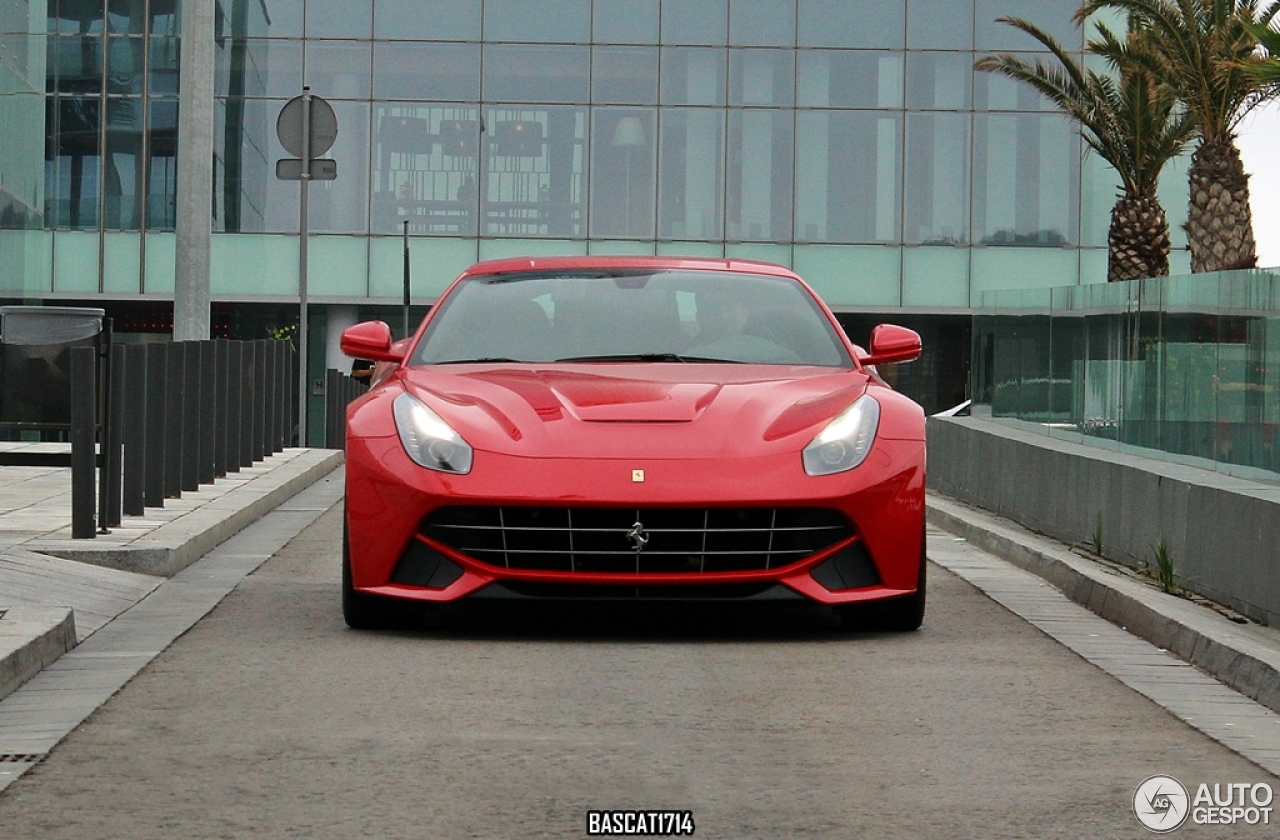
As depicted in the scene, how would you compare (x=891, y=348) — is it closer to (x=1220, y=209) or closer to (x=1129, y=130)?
(x=1220, y=209)

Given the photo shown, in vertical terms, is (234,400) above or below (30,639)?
above

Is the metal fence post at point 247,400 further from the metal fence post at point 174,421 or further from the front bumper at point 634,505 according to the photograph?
the front bumper at point 634,505

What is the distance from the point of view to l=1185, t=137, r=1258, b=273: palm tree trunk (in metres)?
29.3

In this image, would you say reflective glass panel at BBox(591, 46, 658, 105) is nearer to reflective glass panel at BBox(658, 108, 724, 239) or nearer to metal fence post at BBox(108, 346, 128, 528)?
reflective glass panel at BBox(658, 108, 724, 239)

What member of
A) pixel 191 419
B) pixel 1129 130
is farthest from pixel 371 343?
pixel 1129 130

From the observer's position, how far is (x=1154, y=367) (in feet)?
39.2

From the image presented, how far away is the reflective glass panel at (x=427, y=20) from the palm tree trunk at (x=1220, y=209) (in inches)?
640

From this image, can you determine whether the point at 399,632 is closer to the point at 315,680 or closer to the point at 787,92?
the point at 315,680

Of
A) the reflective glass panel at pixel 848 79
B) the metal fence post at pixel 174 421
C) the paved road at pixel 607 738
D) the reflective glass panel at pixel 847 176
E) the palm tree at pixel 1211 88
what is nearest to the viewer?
the paved road at pixel 607 738

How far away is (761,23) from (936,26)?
11.0 feet

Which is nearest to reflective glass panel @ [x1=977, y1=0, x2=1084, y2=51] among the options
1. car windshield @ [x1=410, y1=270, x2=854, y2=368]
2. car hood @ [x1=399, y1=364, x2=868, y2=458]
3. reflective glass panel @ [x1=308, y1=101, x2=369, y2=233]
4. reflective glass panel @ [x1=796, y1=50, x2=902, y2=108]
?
reflective glass panel @ [x1=796, y1=50, x2=902, y2=108]

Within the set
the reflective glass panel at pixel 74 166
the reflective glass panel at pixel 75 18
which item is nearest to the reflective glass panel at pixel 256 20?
the reflective glass panel at pixel 75 18

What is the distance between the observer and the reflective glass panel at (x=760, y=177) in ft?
133

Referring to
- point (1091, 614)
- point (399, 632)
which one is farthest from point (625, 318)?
point (1091, 614)
